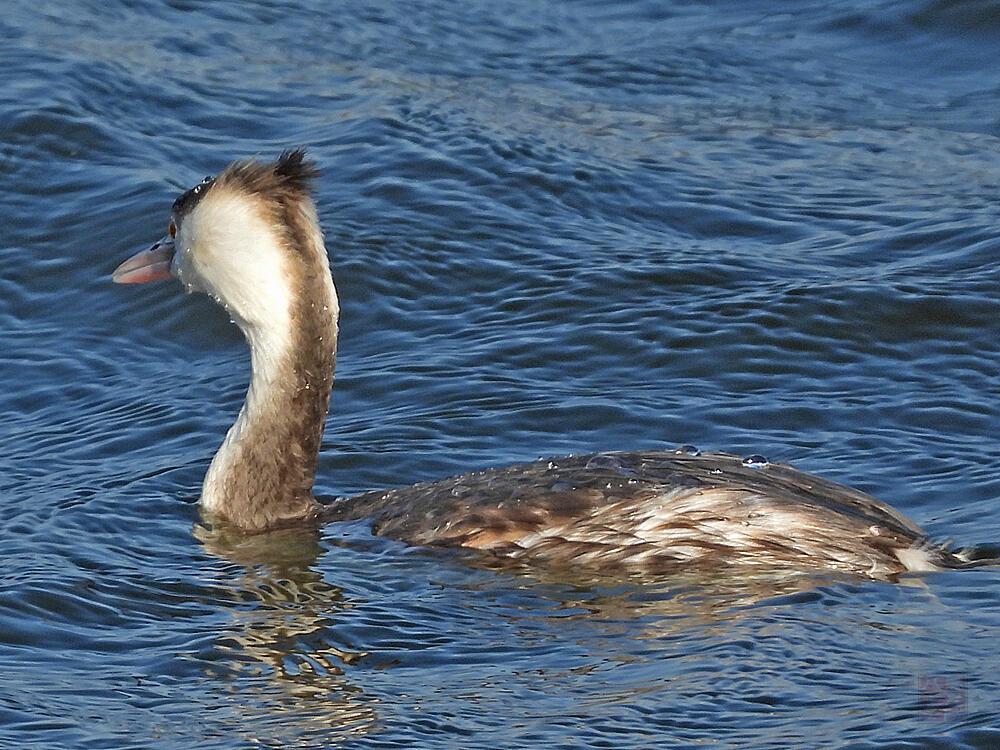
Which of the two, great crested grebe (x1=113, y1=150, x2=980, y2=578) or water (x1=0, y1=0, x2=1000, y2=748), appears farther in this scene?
great crested grebe (x1=113, y1=150, x2=980, y2=578)

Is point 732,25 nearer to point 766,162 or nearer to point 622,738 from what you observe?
point 766,162

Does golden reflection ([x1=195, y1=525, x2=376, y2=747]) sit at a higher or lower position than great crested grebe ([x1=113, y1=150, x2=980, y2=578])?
lower

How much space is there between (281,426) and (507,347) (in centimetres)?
175

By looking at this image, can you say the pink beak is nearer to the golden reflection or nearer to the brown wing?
the golden reflection

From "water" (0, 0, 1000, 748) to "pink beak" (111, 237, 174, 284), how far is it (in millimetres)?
745

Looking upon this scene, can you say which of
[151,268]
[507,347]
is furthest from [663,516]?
[507,347]

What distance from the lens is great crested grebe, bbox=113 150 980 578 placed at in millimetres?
6047

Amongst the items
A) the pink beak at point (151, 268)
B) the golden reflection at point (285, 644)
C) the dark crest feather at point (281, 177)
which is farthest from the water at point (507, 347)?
the dark crest feather at point (281, 177)

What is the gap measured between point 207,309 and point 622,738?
4.89m

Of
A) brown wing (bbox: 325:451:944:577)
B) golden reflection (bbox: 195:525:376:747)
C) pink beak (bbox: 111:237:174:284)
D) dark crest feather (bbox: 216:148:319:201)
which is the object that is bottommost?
golden reflection (bbox: 195:525:376:747)

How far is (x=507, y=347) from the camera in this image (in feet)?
28.2

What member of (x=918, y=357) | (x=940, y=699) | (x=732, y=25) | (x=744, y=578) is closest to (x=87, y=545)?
(x=744, y=578)

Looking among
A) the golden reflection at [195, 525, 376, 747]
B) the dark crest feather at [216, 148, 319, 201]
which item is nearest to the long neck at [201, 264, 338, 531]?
the golden reflection at [195, 525, 376, 747]

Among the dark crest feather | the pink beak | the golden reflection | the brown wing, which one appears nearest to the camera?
the golden reflection
